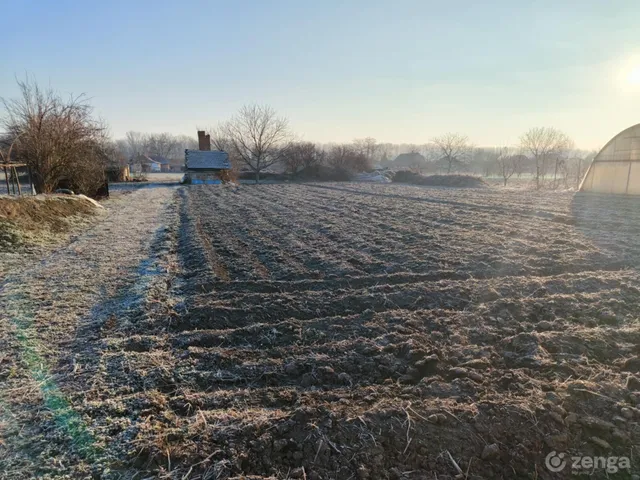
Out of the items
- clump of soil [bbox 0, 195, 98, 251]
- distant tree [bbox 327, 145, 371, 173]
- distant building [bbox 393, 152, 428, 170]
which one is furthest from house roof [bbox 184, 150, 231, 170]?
distant building [bbox 393, 152, 428, 170]

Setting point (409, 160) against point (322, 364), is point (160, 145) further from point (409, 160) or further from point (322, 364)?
point (322, 364)

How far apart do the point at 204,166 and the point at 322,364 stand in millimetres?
40109

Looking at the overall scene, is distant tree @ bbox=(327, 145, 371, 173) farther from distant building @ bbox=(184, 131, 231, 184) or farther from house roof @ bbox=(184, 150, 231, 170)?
distant building @ bbox=(184, 131, 231, 184)

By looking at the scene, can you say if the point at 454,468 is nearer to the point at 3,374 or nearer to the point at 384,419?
the point at 384,419

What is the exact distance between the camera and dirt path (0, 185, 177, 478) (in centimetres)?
251

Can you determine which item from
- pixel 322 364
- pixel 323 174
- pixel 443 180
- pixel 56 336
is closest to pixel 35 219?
pixel 56 336

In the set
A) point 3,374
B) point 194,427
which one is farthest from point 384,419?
point 3,374

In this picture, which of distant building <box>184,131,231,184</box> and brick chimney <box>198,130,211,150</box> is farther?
brick chimney <box>198,130,211,150</box>

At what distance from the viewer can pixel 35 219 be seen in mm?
9984

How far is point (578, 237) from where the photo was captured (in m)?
8.88

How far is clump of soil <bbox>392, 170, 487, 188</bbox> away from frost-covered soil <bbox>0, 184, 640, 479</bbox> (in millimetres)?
28448

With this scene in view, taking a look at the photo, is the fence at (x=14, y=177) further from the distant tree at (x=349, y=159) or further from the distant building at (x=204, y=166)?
the distant tree at (x=349, y=159)

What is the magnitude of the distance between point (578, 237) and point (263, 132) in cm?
4473

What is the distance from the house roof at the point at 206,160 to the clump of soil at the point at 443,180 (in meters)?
19.8
